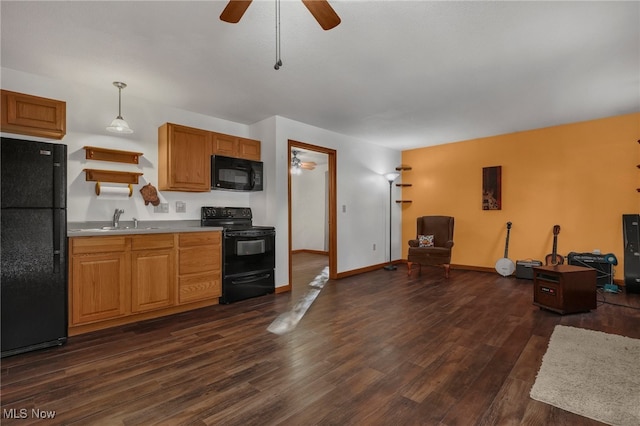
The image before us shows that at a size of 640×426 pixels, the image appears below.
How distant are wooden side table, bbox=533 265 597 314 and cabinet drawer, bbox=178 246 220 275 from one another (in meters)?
3.75

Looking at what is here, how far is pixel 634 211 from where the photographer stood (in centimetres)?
438

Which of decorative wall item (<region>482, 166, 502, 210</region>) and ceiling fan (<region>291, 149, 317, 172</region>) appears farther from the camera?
ceiling fan (<region>291, 149, 317, 172</region>)

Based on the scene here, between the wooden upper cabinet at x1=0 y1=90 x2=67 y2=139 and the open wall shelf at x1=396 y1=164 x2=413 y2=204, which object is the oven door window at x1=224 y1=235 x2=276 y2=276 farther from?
the open wall shelf at x1=396 y1=164 x2=413 y2=204

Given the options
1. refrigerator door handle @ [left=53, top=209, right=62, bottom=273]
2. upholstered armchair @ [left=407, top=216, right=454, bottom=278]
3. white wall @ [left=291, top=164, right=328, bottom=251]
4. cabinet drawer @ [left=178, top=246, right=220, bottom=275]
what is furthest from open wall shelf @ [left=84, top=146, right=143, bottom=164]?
white wall @ [left=291, top=164, right=328, bottom=251]

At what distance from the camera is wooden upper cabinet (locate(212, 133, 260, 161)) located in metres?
4.15

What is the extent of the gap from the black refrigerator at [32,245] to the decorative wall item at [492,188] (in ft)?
19.7

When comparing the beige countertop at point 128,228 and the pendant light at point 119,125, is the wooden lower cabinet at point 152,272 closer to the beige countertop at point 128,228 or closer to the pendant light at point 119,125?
the beige countertop at point 128,228

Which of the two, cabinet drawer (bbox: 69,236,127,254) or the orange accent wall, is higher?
the orange accent wall

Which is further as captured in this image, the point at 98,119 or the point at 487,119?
the point at 487,119

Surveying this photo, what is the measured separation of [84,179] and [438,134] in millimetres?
5212

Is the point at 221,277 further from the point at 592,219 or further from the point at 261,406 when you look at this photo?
the point at 592,219

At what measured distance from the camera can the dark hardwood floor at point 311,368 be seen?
67.6 inches

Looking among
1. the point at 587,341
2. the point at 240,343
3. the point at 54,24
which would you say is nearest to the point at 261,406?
the point at 240,343

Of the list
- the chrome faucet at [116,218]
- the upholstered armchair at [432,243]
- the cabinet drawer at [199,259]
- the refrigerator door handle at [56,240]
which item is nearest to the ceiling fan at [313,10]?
the refrigerator door handle at [56,240]
